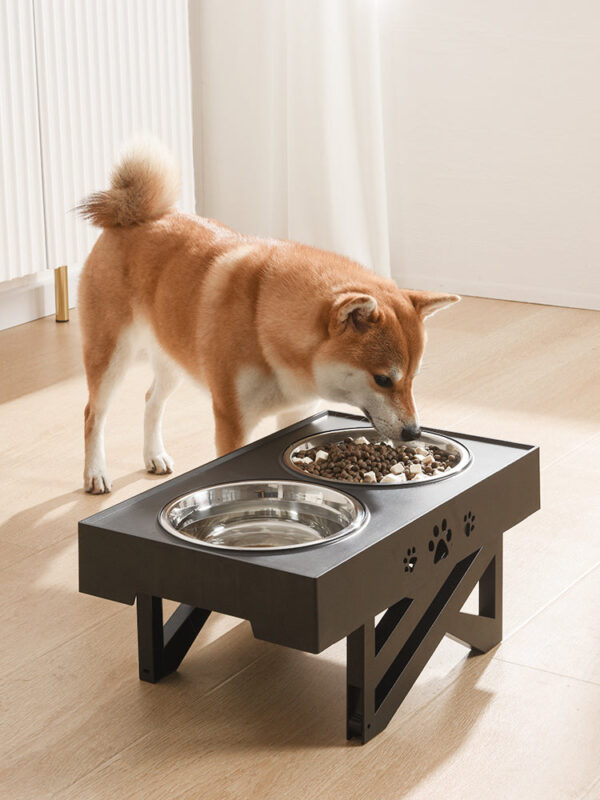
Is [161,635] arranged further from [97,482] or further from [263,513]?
[97,482]

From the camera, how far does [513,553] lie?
2.05m

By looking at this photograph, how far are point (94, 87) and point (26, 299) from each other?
748 millimetres

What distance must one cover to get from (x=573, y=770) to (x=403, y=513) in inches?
15.2

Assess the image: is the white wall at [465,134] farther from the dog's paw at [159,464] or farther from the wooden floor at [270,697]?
the dog's paw at [159,464]

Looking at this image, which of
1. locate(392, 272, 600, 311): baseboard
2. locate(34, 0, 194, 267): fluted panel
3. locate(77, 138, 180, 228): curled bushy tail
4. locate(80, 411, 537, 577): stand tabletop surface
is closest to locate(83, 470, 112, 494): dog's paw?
locate(77, 138, 180, 228): curled bushy tail

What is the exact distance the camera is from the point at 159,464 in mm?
2494

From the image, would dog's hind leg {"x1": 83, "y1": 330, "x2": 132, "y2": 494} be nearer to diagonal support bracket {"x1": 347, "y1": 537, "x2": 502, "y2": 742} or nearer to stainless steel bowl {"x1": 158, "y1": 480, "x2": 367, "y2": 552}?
stainless steel bowl {"x1": 158, "y1": 480, "x2": 367, "y2": 552}

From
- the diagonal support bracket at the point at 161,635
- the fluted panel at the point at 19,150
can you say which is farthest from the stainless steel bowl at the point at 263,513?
the fluted panel at the point at 19,150

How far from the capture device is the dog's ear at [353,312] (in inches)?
66.9

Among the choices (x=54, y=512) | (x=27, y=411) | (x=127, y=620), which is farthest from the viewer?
(x=27, y=411)

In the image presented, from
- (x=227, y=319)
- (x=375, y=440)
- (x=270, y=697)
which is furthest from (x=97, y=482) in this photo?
(x=270, y=697)

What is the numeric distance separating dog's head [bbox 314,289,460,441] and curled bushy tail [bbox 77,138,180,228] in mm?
620

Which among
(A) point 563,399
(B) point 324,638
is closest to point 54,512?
(B) point 324,638

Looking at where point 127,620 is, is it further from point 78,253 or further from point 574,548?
point 78,253
